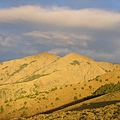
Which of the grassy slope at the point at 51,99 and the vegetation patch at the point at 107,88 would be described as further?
the vegetation patch at the point at 107,88

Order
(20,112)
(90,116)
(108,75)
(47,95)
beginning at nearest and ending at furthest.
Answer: (90,116) < (20,112) < (47,95) < (108,75)

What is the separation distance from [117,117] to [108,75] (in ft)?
168

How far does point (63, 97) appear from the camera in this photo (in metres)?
69.9

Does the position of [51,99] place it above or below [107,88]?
below

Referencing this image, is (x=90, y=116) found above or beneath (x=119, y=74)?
beneath

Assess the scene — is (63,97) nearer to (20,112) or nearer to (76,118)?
(20,112)

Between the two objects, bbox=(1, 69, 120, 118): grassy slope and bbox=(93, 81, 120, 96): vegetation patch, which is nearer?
bbox=(1, 69, 120, 118): grassy slope

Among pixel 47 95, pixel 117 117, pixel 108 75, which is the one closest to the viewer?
pixel 117 117

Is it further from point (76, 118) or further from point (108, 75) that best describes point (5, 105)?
point (76, 118)

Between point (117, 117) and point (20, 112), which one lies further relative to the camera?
point (20, 112)

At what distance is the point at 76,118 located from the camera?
28656 millimetres

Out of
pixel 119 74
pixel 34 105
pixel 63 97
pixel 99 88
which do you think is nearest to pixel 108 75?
pixel 119 74

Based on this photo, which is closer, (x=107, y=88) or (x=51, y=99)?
(x=107, y=88)

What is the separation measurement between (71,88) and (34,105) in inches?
414
